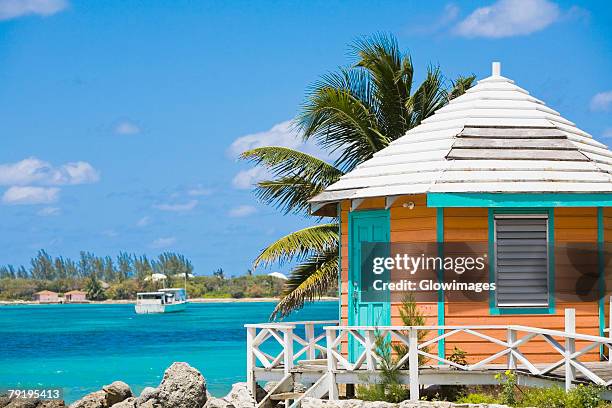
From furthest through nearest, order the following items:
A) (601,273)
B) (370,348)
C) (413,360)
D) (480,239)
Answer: (601,273), (480,239), (370,348), (413,360)

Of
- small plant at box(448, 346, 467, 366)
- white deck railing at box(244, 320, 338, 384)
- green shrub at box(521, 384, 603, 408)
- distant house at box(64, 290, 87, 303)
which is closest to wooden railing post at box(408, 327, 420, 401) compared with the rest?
small plant at box(448, 346, 467, 366)

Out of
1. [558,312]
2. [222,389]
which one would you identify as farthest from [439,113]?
[222,389]

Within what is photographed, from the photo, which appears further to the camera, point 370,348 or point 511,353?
point 370,348

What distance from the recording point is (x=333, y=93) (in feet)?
83.0

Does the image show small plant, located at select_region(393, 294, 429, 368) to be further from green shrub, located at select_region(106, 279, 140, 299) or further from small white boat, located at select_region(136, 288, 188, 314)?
green shrub, located at select_region(106, 279, 140, 299)

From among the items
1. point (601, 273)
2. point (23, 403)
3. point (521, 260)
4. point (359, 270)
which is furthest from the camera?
point (23, 403)

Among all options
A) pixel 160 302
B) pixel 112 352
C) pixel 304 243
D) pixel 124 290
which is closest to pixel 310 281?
pixel 304 243

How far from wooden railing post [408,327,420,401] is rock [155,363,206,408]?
5.31m

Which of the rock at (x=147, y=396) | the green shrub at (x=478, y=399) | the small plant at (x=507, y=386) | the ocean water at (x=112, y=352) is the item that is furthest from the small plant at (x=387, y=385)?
the ocean water at (x=112, y=352)

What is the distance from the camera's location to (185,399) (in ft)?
64.6

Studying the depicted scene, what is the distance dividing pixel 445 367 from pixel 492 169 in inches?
119

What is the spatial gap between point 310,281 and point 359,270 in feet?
24.1

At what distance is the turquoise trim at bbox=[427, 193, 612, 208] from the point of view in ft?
53.7

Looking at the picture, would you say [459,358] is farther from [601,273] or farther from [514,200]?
[601,273]
